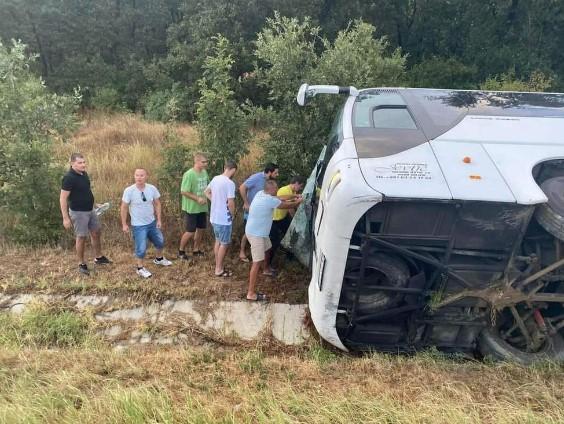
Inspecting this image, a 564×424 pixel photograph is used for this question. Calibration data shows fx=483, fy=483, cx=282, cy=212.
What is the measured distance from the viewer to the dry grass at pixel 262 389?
306 cm

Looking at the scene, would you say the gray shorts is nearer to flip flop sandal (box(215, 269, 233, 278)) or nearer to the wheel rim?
flip flop sandal (box(215, 269, 233, 278))

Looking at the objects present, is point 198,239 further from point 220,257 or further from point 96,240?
point 96,240

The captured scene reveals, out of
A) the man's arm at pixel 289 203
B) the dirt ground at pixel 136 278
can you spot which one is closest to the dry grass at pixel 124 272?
the dirt ground at pixel 136 278

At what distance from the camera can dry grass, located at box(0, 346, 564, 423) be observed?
3064 millimetres

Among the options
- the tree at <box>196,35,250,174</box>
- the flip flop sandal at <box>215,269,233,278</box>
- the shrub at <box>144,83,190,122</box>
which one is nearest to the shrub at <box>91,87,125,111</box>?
the shrub at <box>144,83,190,122</box>

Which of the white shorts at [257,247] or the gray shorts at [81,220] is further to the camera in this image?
the gray shorts at [81,220]

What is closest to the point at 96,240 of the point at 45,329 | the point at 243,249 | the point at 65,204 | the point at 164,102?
the point at 65,204

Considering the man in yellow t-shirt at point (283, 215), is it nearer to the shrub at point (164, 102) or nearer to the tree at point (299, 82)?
the tree at point (299, 82)

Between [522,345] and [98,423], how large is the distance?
3.41 metres

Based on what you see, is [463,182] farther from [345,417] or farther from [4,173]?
[4,173]

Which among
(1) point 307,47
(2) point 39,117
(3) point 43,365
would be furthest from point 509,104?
(2) point 39,117

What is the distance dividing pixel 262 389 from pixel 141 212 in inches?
Result: 114

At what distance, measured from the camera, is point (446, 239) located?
3.63 meters

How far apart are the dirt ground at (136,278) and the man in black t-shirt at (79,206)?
32cm
